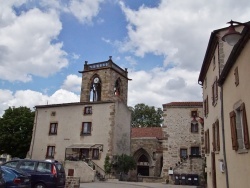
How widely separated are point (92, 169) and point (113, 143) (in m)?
3.91

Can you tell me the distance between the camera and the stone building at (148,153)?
35.9 metres

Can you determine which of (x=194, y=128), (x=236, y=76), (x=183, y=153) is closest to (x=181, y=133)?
(x=194, y=128)

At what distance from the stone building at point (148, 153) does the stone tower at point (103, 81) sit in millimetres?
6109

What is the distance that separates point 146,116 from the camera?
185 feet

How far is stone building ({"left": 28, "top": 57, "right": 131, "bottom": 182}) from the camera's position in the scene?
28.0 metres

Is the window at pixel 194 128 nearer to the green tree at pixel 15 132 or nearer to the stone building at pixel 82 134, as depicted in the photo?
the stone building at pixel 82 134

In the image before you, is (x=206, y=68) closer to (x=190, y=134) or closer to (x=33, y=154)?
(x=190, y=134)

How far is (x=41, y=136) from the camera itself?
32.3 meters

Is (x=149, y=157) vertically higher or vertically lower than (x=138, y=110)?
lower

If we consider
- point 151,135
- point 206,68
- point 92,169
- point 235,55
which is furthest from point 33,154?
point 235,55

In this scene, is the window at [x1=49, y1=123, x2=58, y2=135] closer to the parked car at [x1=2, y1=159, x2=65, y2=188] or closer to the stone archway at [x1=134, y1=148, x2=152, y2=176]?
the stone archway at [x1=134, y1=148, x2=152, y2=176]

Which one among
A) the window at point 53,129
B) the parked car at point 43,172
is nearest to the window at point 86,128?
the window at point 53,129

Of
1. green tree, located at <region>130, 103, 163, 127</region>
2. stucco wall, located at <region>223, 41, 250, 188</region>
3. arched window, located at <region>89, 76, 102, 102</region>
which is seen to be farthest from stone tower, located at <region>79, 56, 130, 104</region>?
stucco wall, located at <region>223, 41, 250, 188</region>

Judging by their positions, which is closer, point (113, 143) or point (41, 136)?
point (113, 143)
